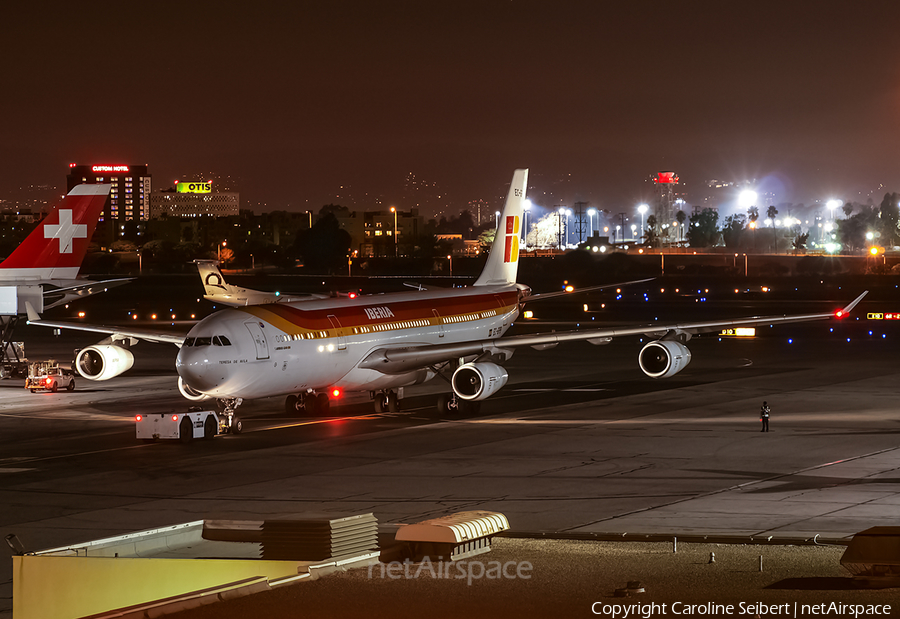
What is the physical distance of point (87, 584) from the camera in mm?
14891

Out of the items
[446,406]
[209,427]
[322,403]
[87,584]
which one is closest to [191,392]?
[209,427]

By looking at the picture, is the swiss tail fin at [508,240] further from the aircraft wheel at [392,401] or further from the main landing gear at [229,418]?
the main landing gear at [229,418]

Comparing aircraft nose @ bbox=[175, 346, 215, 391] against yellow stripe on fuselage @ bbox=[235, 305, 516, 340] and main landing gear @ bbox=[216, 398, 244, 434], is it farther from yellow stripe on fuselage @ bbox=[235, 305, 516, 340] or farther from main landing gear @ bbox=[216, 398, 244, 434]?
yellow stripe on fuselage @ bbox=[235, 305, 516, 340]

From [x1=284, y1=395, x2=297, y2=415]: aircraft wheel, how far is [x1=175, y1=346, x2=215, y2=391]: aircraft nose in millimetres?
6524

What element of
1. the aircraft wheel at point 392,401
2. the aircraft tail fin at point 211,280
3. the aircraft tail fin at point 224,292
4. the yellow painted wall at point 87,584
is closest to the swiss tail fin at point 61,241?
the aircraft wheel at point 392,401

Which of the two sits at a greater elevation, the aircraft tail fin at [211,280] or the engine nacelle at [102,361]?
the aircraft tail fin at [211,280]

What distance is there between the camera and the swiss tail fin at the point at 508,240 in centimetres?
5359

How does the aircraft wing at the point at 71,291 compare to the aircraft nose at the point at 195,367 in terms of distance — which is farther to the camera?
the aircraft wing at the point at 71,291

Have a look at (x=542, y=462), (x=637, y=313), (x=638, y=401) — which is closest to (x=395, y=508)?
(x=542, y=462)

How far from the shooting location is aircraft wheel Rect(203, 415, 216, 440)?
3672cm

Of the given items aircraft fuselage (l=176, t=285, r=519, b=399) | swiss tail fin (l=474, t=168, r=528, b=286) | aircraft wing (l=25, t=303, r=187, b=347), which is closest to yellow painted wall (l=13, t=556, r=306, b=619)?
aircraft fuselage (l=176, t=285, r=519, b=399)

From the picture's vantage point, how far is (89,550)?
50.5 ft

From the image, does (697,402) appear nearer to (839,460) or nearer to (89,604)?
(839,460)

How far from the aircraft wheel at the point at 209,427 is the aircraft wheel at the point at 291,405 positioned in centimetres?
586
